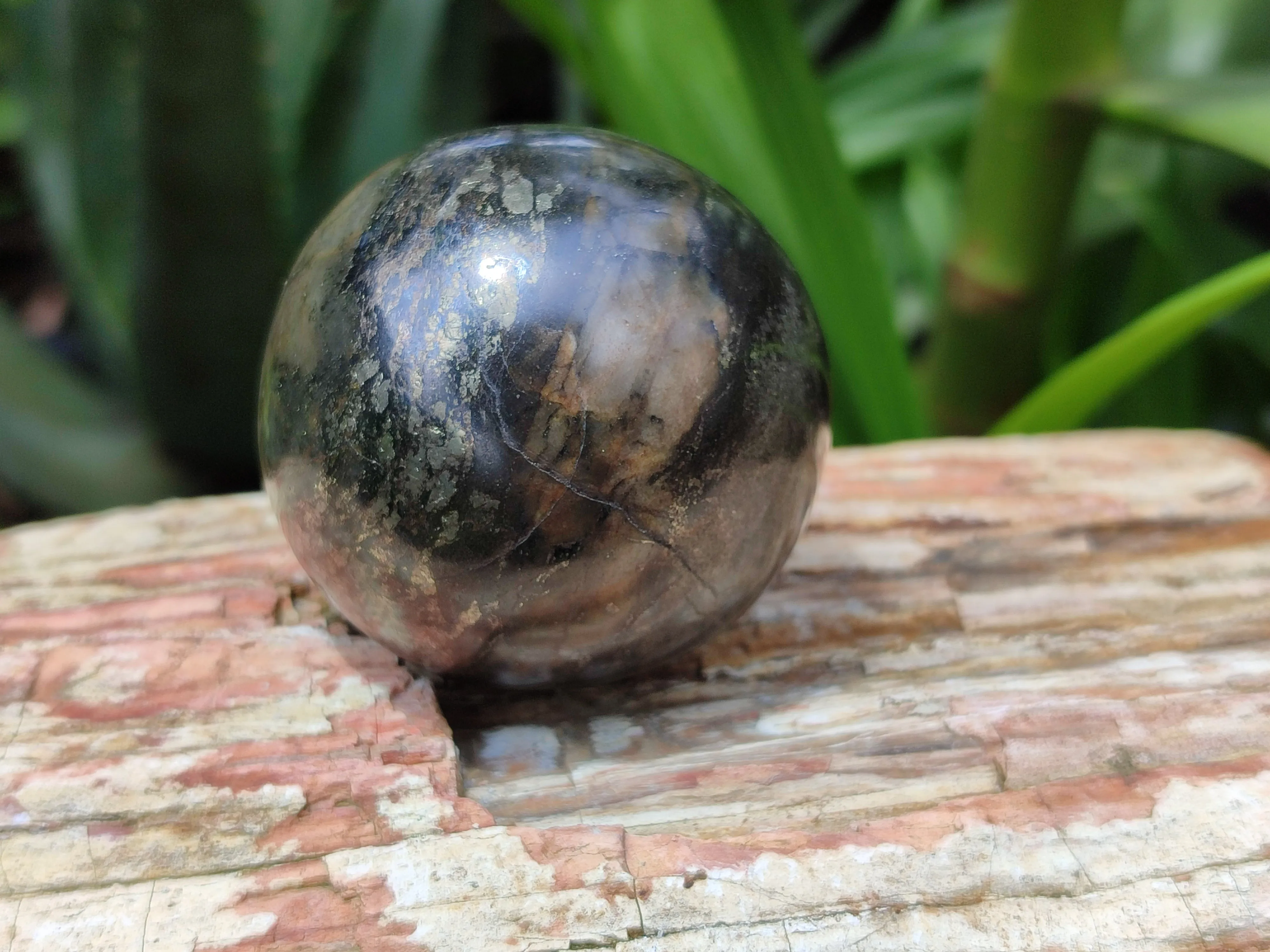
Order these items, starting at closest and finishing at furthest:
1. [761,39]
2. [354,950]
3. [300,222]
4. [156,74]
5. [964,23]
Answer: [354,950]
[156,74]
[761,39]
[300,222]
[964,23]

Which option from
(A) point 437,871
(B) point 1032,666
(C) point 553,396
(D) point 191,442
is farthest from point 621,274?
(D) point 191,442

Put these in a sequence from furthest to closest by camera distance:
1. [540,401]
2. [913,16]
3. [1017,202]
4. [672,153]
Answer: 1. [913,16]
2. [1017,202]
3. [672,153]
4. [540,401]

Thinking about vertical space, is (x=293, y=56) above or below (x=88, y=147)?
above

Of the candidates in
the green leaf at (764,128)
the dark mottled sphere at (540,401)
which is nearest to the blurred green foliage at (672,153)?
the green leaf at (764,128)

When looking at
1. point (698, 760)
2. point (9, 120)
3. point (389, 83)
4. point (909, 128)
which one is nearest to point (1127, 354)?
point (698, 760)

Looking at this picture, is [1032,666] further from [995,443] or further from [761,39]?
[761,39]

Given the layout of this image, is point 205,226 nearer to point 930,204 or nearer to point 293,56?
point 293,56

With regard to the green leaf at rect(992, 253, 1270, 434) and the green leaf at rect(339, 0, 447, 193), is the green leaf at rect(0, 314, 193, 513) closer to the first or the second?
the green leaf at rect(339, 0, 447, 193)

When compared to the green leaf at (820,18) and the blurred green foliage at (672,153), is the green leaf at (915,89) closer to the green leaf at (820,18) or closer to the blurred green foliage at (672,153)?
the blurred green foliage at (672,153)

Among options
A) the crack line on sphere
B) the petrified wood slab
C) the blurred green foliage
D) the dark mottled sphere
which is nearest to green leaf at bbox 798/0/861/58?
the blurred green foliage
